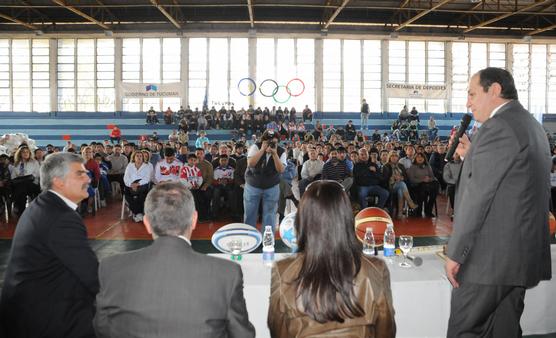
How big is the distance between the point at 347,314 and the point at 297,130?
18.2 meters

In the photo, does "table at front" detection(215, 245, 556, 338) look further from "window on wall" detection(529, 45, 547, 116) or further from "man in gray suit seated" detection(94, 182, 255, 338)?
"window on wall" detection(529, 45, 547, 116)

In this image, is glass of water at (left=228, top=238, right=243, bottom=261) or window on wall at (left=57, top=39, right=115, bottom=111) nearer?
glass of water at (left=228, top=238, right=243, bottom=261)

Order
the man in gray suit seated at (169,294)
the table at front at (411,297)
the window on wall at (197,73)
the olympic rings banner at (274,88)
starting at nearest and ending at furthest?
the man in gray suit seated at (169,294), the table at front at (411,297), the olympic rings banner at (274,88), the window on wall at (197,73)

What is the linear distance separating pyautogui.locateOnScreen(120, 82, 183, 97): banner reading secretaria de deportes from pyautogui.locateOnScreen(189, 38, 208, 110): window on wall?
1.85m

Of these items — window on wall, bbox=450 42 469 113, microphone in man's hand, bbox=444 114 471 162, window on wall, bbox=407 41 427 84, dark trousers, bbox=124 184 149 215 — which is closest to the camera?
microphone in man's hand, bbox=444 114 471 162

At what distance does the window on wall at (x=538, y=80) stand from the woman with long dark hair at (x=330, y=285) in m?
26.6

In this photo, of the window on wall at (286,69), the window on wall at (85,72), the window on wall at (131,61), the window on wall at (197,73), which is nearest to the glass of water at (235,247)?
→ the window on wall at (286,69)

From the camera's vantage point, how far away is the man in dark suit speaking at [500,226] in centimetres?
189

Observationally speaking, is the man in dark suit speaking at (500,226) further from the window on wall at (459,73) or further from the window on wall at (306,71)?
the window on wall at (459,73)

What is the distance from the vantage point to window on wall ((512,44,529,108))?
78.2 feet

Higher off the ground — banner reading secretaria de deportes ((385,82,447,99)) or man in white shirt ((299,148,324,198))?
banner reading secretaria de deportes ((385,82,447,99))

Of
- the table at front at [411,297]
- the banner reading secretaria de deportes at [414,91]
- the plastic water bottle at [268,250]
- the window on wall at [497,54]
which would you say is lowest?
the table at front at [411,297]

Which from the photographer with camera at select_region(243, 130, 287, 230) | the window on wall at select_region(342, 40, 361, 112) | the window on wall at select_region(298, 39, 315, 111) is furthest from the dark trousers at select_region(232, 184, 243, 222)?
the window on wall at select_region(342, 40, 361, 112)

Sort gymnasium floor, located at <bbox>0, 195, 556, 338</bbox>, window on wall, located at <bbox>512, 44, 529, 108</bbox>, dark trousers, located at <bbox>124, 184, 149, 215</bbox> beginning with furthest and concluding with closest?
window on wall, located at <bbox>512, 44, 529, 108</bbox> < dark trousers, located at <bbox>124, 184, 149, 215</bbox> < gymnasium floor, located at <bbox>0, 195, 556, 338</bbox>
